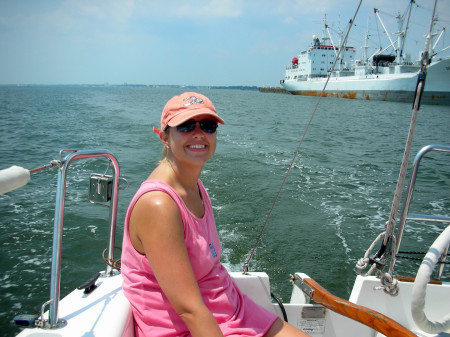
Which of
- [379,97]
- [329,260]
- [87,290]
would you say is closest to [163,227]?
[87,290]

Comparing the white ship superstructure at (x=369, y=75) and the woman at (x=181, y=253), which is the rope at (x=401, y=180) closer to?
the woman at (x=181, y=253)

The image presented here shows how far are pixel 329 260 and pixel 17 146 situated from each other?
13.4 m

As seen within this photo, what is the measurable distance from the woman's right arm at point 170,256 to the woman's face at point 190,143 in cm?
27

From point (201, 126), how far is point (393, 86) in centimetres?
5369

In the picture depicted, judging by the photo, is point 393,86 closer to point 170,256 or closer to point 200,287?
point 200,287

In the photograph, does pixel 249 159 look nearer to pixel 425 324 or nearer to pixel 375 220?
pixel 375 220

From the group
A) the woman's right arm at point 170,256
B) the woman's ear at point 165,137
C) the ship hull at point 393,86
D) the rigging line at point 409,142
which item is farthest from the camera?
the ship hull at point 393,86

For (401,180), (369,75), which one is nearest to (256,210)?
(401,180)

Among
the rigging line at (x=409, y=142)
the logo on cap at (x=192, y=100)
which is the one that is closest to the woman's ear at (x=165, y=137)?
the logo on cap at (x=192, y=100)

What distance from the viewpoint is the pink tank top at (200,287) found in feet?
4.74

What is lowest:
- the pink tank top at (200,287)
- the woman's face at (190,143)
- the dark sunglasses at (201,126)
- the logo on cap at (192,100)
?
the pink tank top at (200,287)

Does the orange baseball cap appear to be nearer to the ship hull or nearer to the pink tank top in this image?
the pink tank top

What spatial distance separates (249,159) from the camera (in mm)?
11477

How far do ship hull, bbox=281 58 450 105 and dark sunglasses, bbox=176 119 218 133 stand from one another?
46976 millimetres
